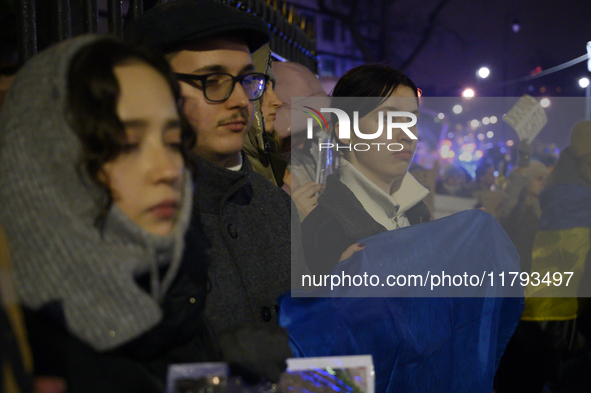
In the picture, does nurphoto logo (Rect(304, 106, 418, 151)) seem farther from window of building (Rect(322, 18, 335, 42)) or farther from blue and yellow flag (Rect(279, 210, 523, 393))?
window of building (Rect(322, 18, 335, 42))

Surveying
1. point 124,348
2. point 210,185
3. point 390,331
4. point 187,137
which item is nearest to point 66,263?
point 124,348

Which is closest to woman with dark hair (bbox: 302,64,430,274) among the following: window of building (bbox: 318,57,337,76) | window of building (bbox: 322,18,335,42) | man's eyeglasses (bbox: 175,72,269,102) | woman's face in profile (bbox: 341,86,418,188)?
woman's face in profile (bbox: 341,86,418,188)

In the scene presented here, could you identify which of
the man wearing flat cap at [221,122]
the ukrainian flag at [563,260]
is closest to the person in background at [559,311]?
the ukrainian flag at [563,260]

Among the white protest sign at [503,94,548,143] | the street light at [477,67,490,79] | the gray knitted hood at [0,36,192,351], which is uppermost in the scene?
the street light at [477,67,490,79]

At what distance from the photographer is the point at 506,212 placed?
12.3ft

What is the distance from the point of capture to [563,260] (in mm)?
2830

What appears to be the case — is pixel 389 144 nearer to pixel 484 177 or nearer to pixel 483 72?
pixel 484 177

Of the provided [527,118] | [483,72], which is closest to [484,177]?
[527,118]

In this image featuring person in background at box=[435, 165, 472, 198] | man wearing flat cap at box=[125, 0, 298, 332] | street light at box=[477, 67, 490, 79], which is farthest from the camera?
street light at box=[477, 67, 490, 79]

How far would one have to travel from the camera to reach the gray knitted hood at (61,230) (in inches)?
35.4

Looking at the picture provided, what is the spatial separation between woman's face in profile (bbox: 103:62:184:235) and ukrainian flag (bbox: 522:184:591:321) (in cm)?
241

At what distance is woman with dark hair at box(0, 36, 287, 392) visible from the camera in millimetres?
903

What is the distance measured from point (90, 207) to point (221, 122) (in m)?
0.74

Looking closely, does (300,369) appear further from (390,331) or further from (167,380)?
(390,331)
